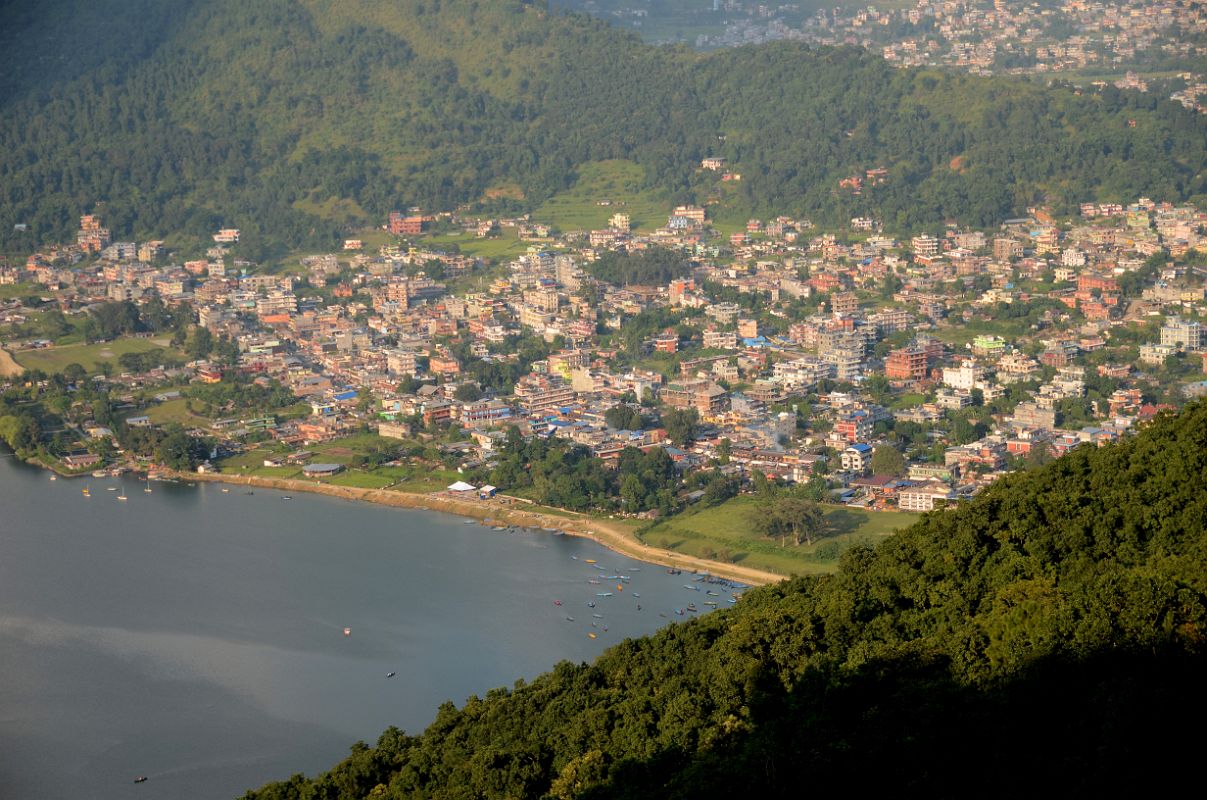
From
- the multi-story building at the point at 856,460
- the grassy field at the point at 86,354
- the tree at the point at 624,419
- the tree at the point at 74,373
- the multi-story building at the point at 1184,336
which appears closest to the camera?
the multi-story building at the point at 856,460

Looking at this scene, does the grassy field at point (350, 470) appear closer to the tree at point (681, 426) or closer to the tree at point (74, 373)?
the tree at point (681, 426)

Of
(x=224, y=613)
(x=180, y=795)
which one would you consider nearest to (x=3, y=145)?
(x=224, y=613)

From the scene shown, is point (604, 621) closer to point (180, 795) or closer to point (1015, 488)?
point (180, 795)

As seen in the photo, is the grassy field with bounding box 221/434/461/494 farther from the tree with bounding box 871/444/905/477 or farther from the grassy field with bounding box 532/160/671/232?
the grassy field with bounding box 532/160/671/232

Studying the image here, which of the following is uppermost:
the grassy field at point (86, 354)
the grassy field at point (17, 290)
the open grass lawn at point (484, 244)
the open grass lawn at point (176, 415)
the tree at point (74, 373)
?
the open grass lawn at point (484, 244)

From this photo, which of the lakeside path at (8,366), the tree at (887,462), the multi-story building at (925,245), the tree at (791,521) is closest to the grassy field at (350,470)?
the tree at (791,521)

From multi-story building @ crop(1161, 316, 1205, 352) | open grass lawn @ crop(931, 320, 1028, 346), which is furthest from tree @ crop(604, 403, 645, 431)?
multi-story building @ crop(1161, 316, 1205, 352)

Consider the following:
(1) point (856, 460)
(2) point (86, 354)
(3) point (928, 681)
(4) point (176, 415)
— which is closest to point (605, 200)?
(2) point (86, 354)
